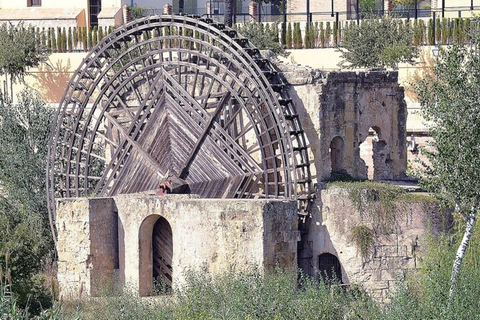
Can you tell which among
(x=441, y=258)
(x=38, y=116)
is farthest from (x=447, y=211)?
(x=38, y=116)

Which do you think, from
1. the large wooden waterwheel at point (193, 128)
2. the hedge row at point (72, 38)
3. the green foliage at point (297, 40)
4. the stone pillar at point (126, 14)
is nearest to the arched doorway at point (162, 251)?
the large wooden waterwheel at point (193, 128)

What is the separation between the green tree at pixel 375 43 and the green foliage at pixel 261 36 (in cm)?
193

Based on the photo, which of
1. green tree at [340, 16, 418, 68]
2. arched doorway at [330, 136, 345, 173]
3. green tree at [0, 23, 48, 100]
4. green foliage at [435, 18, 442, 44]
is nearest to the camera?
arched doorway at [330, 136, 345, 173]

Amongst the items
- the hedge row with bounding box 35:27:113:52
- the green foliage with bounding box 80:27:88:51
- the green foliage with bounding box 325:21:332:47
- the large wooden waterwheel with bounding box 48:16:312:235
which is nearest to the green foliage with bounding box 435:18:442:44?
the green foliage with bounding box 325:21:332:47

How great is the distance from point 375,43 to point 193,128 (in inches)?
475

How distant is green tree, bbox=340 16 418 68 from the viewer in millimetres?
35656

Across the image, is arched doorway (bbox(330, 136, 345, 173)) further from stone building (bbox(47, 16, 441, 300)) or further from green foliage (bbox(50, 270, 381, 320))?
green foliage (bbox(50, 270, 381, 320))

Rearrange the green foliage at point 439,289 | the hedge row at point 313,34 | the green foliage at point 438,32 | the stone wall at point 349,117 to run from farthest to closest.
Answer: the green foliage at point 438,32, the hedge row at point 313,34, the stone wall at point 349,117, the green foliage at point 439,289

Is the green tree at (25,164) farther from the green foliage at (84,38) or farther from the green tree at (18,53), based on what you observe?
the green foliage at (84,38)

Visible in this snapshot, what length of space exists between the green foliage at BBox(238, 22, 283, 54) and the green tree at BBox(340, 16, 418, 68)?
6.34ft

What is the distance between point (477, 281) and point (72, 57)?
2291 centimetres

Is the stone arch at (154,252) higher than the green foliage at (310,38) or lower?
lower

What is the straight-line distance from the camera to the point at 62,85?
130 feet

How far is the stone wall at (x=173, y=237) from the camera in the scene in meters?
22.2
